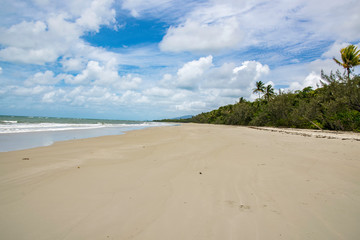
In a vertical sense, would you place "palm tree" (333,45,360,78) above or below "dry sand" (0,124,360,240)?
above

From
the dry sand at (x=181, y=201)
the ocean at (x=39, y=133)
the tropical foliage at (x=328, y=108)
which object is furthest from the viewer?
the tropical foliage at (x=328, y=108)

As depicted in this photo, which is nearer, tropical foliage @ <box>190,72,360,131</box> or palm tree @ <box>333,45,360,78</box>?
tropical foliage @ <box>190,72,360,131</box>

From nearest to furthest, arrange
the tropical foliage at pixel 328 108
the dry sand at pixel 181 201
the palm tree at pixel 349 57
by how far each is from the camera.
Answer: the dry sand at pixel 181 201
the tropical foliage at pixel 328 108
the palm tree at pixel 349 57

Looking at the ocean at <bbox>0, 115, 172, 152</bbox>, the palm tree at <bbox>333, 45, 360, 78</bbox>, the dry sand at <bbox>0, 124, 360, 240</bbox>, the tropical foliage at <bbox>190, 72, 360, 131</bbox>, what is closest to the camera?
the dry sand at <bbox>0, 124, 360, 240</bbox>

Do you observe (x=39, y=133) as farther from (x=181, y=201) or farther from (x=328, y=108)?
(x=328, y=108)

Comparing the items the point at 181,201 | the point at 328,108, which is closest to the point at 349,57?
the point at 328,108

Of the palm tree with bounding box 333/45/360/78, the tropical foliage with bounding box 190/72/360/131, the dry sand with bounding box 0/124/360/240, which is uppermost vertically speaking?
the palm tree with bounding box 333/45/360/78

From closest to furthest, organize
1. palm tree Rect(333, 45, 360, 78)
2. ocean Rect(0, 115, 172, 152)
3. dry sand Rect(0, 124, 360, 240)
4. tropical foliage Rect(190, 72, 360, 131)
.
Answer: dry sand Rect(0, 124, 360, 240), ocean Rect(0, 115, 172, 152), tropical foliage Rect(190, 72, 360, 131), palm tree Rect(333, 45, 360, 78)

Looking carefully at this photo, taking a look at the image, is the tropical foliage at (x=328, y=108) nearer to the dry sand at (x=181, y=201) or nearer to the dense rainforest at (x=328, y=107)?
the dense rainforest at (x=328, y=107)

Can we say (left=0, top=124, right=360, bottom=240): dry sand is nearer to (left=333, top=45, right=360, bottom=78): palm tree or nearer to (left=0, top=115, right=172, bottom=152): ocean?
(left=0, top=115, right=172, bottom=152): ocean

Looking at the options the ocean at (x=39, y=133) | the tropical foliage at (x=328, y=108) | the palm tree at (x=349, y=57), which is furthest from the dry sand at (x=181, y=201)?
the palm tree at (x=349, y=57)

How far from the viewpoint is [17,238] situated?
2148 millimetres

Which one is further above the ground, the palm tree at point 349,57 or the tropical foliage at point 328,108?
the palm tree at point 349,57

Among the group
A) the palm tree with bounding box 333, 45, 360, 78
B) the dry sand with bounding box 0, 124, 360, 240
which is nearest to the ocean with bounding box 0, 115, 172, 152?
the dry sand with bounding box 0, 124, 360, 240
